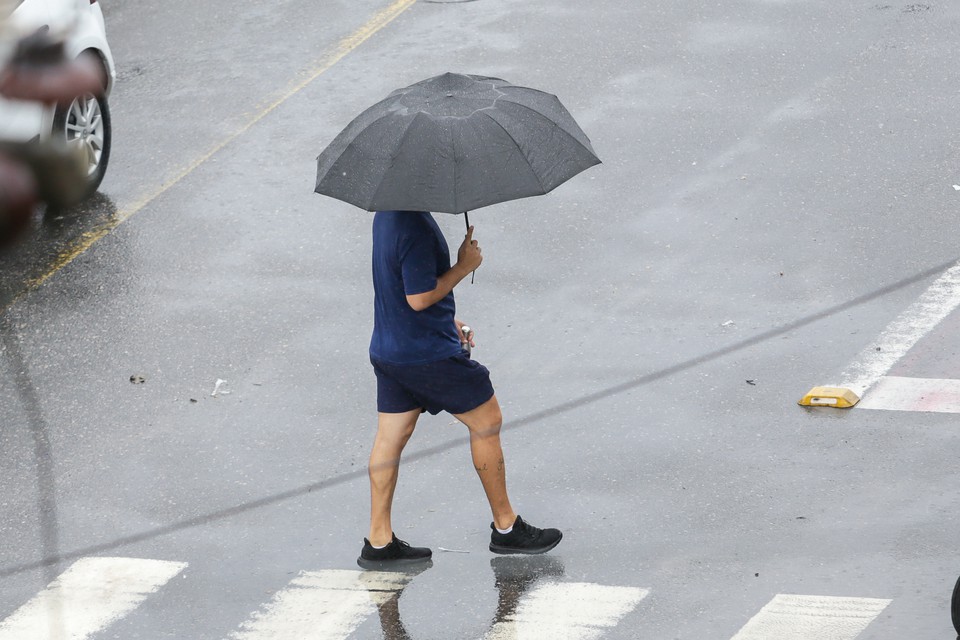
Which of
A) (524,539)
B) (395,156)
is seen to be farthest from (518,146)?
(524,539)

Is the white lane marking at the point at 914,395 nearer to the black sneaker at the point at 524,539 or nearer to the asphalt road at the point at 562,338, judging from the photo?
the asphalt road at the point at 562,338

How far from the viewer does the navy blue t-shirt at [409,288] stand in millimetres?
5312

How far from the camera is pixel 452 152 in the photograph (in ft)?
17.3

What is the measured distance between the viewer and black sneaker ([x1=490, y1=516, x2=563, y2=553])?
5.83m

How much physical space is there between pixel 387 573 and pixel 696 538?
4.34 ft

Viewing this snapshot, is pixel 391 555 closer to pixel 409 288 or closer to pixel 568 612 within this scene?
pixel 568 612

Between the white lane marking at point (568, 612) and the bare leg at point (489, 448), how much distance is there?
A: 1.44 feet

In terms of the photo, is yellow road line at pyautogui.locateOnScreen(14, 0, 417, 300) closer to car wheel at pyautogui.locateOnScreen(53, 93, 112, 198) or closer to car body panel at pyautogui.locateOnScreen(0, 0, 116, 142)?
car wheel at pyautogui.locateOnScreen(53, 93, 112, 198)

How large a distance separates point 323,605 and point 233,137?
5.94 metres

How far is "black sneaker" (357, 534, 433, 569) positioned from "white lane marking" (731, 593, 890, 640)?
1450mm

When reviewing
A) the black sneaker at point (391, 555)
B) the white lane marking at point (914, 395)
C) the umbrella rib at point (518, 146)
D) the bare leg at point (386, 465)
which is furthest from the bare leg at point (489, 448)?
the white lane marking at point (914, 395)

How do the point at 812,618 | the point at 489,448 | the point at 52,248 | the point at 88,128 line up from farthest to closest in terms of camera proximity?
1. the point at 88,128
2. the point at 52,248
3. the point at 489,448
4. the point at 812,618

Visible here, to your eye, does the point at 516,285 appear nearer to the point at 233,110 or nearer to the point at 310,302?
the point at 310,302

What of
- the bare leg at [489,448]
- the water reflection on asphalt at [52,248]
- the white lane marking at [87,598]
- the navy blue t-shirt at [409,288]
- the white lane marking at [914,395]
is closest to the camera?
the navy blue t-shirt at [409,288]
